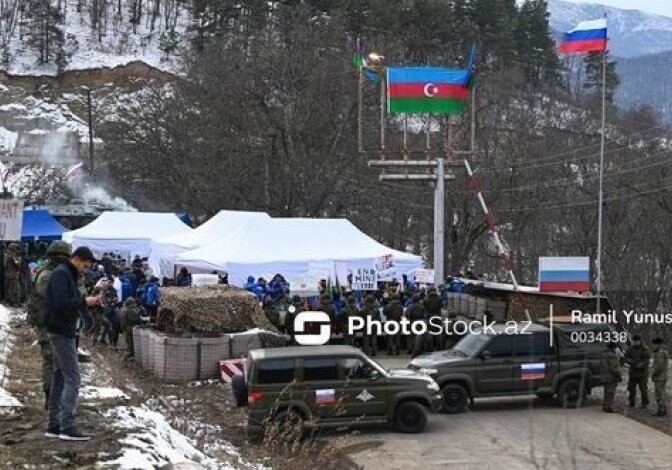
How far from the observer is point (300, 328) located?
789 inches

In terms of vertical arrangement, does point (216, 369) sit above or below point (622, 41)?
below

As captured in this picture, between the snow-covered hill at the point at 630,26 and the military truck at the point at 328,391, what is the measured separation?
8694 centimetres

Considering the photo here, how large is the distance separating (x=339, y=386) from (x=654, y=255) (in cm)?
3375

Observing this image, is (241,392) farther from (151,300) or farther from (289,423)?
(151,300)

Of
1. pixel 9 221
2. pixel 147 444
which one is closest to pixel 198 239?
pixel 9 221

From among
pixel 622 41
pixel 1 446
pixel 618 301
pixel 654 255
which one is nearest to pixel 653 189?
pixel 654 255

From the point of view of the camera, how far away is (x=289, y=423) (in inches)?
505

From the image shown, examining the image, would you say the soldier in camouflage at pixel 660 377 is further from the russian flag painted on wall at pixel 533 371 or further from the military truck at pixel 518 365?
the russian flag painted on wall at pixel 533 371

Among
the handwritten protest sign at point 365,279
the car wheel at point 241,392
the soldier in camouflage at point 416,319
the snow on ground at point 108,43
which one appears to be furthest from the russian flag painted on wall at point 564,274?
the snow on ground at point 108,43

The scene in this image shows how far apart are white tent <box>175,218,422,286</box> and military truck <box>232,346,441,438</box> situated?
10.3 meters

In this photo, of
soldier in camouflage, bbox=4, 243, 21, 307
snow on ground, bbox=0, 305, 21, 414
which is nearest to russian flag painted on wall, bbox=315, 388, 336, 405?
snow on ground, bbox=0, 305, 21, 414

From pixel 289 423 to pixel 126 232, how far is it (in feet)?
72.9

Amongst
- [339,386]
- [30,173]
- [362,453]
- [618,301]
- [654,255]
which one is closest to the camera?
[362,453]

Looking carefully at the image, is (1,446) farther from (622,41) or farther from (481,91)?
(622,41)
